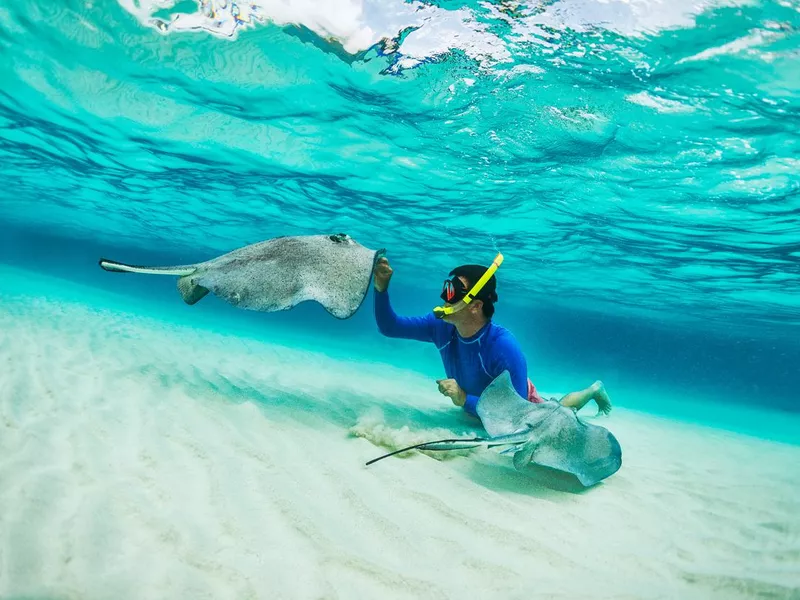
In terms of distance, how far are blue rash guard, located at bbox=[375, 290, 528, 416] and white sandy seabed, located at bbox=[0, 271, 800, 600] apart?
2.63 feet

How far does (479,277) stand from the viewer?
447 centimetres

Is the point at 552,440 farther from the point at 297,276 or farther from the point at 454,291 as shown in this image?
the point at 297,276

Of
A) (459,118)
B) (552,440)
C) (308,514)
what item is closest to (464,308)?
(552,440)

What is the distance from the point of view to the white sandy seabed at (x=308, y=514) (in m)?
2.00

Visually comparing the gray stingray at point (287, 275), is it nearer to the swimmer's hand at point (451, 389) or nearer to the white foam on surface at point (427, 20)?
the swimmer's hand at point (451, 389)

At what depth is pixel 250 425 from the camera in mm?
3977

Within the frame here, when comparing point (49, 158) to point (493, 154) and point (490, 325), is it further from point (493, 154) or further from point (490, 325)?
point (490, 325)

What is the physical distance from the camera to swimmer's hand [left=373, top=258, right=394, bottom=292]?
4.43 metres

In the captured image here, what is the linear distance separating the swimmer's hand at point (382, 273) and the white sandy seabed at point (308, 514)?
160 cm

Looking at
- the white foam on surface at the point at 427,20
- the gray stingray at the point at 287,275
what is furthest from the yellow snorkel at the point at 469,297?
the white foam on surface at the point at 427,20

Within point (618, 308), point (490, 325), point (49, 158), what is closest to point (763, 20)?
point (490, 325)

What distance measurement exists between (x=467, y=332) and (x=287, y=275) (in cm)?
242

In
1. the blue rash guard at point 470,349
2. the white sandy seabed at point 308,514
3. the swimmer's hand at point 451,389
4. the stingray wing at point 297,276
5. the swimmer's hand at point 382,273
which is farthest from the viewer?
the swimmer's hand at point 451,389

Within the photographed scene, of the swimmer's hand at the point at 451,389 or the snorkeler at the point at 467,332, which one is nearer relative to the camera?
the snorkeler at the point at 467,332
